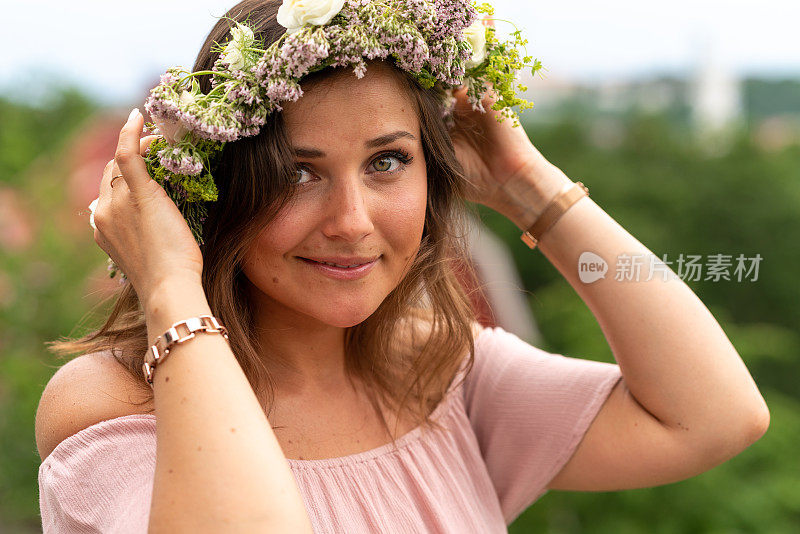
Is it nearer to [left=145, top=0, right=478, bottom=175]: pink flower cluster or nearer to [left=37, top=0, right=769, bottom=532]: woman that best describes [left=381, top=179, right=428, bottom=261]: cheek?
[left=37, top=0, right=769, bottom=532]: woman

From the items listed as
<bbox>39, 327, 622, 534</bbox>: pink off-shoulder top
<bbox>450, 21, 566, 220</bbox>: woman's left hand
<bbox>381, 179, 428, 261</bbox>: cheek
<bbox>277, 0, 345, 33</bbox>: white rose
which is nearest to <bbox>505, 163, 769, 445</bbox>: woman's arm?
<bbox>39, 327, 622, 534</bbox>: pink off-shoulder top

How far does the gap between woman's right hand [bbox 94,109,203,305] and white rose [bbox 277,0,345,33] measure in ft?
1.30

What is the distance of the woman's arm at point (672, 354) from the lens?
2.26 m

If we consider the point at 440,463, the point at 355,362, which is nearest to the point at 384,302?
the point at 355,362

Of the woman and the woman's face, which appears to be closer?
the woman

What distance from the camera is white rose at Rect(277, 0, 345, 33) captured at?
1.81 meters

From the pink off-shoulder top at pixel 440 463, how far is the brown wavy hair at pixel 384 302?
0.10 metres

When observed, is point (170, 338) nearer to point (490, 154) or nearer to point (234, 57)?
point (234, 57)

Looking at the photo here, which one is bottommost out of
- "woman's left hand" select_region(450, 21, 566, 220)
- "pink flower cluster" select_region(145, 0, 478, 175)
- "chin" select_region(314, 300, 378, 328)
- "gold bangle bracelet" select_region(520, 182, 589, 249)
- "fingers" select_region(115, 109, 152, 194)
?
"gold bangle bracelet" select_region(520, 182, 589, 249)

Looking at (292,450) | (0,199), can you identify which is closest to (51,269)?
(0,199)

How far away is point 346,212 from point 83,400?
2.38 feet

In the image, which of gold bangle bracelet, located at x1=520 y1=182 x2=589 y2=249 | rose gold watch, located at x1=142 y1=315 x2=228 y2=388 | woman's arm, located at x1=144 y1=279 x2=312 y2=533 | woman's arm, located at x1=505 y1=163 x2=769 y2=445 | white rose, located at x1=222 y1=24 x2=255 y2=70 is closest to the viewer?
woman's arm, located at x1=144 y1=279 x2=312 y2=533

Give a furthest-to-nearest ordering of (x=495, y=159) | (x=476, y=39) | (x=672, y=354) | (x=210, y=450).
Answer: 1. (x=495, y=159)
2. (x=672, y=354)
3. (x=476, y=39)
4. (x=210, y=450)

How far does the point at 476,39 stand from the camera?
6.97 feet
